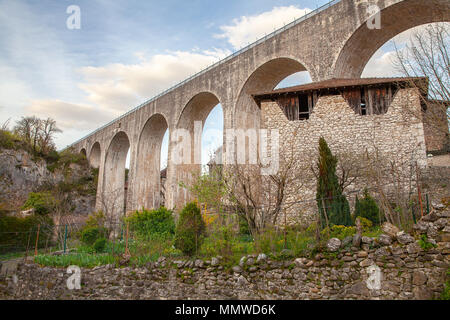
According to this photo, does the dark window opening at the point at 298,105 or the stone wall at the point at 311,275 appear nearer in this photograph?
the stone wall at the point at 311,275

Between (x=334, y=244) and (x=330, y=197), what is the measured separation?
7.07 feet

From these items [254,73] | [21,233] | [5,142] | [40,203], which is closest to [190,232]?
[254,73]

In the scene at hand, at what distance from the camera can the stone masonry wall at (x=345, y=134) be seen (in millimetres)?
7645

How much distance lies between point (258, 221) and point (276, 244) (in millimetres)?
2010

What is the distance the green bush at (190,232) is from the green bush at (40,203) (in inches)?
407

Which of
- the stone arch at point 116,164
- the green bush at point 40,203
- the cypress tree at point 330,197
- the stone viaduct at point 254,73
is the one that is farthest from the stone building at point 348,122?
the stone arch at point 116,164

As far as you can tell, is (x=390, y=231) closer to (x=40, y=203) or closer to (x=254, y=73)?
(x=254, y=73)

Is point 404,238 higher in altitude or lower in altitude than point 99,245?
higher

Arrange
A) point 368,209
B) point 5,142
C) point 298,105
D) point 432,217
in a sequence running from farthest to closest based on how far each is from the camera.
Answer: point 5,142
point 298,105
point 368,209
point 432,217

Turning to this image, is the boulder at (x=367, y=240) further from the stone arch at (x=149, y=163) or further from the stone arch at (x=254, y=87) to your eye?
the stone arch at (x=149, y=163)

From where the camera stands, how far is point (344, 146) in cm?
805

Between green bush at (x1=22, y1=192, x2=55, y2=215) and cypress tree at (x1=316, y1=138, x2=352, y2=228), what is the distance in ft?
40.1

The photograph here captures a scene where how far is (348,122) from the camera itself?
8.20 m
